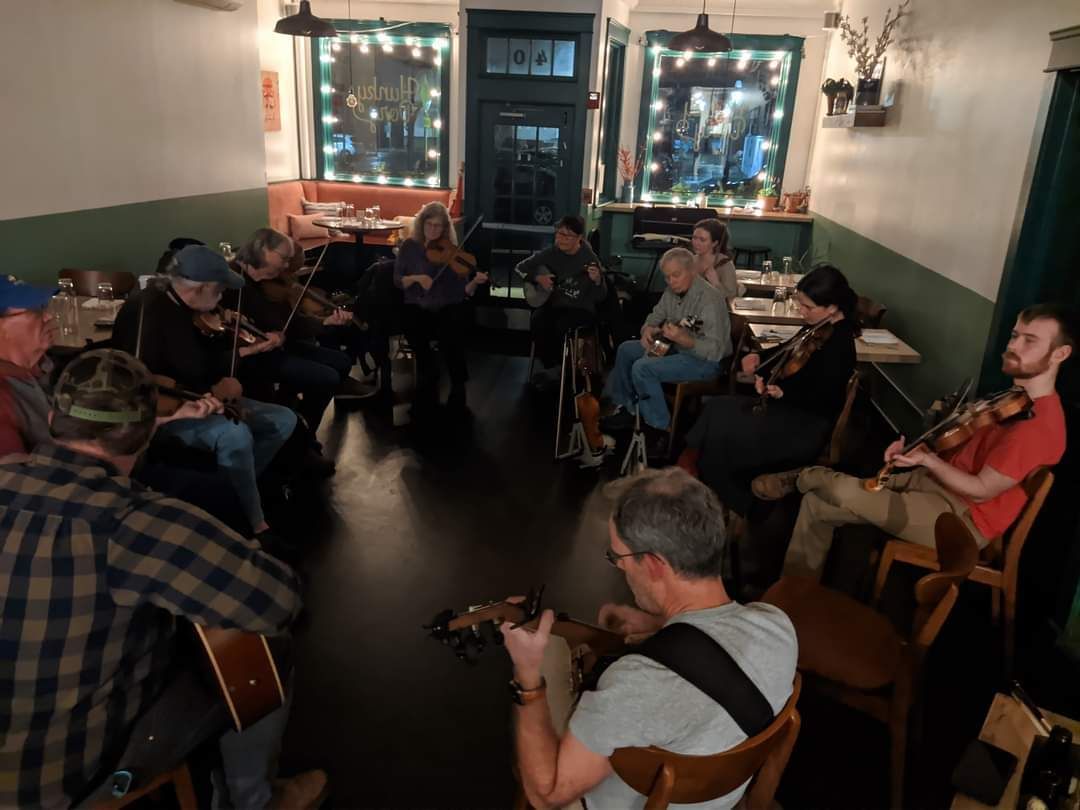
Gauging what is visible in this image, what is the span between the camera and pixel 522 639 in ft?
4.46

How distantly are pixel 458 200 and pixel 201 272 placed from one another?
199 inches

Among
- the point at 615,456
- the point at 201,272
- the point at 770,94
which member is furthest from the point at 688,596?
the point at 770,94

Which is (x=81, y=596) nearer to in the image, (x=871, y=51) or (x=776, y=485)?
(x=776, y=485)

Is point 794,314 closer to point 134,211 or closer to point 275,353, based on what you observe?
point 275,353

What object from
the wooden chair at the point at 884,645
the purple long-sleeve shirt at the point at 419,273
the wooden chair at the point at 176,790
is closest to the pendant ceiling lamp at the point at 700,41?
the purple long-sleeve shirt at the point at 419,273

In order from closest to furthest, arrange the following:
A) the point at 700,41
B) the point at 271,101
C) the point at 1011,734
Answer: the point at 1011,734 < the point at 700,41 < the point at 271,101

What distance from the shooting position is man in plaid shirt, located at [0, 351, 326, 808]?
1323 mm

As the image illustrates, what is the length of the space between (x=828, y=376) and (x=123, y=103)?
479cm

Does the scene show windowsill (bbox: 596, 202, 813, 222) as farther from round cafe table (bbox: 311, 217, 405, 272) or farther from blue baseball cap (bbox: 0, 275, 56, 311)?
blue baseball cap (bbox: 0, 275, 56, 311)

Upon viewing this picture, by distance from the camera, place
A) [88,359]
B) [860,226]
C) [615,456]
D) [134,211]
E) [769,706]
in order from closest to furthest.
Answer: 1. [769,706]
2. [88,359]
3. [615,456]
4. [134,211]
5. [860,226]

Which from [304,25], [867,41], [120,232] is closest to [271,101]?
[304,25]

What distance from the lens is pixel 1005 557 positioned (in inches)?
98.3

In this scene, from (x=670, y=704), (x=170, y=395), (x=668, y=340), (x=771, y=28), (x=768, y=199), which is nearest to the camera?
(x=670, y=704)

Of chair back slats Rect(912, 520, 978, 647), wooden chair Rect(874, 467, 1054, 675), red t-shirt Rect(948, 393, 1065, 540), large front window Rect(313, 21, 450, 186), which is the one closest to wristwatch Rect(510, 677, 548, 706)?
chair back slats Rect(912, 520, 978, 647)
